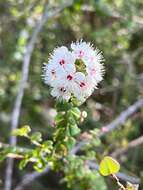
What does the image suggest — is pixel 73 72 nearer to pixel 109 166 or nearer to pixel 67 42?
pixel 109 166

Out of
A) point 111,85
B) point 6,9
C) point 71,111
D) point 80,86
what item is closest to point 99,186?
point 71,111

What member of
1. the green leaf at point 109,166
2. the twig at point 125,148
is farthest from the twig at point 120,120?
the green leaf at point 109,166

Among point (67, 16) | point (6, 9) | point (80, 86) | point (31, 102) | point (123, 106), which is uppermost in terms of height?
point (6, 9)

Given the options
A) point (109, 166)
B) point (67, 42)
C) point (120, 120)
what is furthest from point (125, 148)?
point (109, 166)

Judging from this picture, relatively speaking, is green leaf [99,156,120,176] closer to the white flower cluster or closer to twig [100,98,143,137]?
the white flower cluster

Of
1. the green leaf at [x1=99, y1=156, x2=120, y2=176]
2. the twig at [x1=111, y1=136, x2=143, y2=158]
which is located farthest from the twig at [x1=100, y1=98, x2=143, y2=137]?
the green leaf at [x1=99, y1=156, x2=120, y2=176]

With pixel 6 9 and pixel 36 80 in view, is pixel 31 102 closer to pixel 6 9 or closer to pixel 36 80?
pixel 36 80
